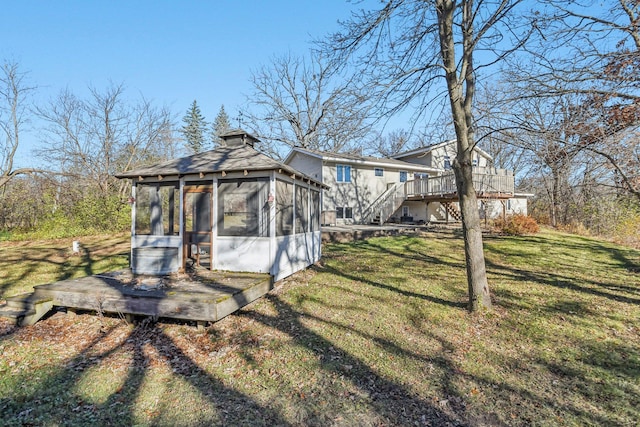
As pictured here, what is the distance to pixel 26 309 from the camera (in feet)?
17.7

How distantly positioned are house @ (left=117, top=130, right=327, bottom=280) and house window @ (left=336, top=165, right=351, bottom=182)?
1068cm

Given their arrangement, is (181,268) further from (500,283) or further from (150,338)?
(500,283)

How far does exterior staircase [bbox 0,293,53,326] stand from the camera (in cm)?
527

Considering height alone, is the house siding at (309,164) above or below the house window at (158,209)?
above

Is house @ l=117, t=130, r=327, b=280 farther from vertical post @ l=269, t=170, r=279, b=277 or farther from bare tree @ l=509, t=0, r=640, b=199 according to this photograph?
bare tree @ l=509, t=0, r=640, b=199

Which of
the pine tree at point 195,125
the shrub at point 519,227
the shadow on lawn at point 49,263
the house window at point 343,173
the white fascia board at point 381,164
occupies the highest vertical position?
the pine tree at point 195,125

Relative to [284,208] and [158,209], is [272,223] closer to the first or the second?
[284,208]

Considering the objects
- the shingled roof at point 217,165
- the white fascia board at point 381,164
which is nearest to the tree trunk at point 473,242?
the shingled roof at point 217,165

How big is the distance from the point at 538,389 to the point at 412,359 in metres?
1.31

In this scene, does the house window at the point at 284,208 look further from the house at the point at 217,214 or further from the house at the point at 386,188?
the house at the point at 386,188

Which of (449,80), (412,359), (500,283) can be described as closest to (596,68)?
(449,80)

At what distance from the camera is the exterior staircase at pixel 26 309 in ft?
17.3

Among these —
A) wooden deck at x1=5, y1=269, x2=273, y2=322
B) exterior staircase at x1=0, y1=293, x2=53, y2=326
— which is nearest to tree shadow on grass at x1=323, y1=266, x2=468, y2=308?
wooden deck at x1=5, y1=269, x2=273, y2=322

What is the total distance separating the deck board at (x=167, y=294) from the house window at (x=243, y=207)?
992 millimetres
